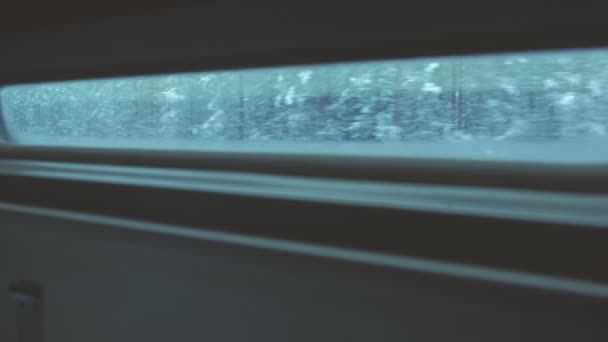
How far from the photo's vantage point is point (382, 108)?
4.06ft

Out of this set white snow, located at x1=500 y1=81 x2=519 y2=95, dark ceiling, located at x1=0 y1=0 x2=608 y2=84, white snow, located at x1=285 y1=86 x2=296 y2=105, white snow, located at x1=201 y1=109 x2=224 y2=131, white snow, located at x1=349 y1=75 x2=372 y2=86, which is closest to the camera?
dark ceiling, located at x1=0 y1=0 x2=608 y2=84

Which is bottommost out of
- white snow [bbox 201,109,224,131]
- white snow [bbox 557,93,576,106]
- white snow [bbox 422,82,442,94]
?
white snow [bbox 201,109,224,131]

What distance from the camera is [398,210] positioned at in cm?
113

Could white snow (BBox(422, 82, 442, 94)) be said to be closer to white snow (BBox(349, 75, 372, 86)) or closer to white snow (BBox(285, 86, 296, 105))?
white snow (BBox(349, 75, 372, 86))

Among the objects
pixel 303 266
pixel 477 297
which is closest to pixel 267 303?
pixel 303 266

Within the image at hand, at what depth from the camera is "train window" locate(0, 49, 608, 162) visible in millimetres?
1024

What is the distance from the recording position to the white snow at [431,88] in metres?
1.16

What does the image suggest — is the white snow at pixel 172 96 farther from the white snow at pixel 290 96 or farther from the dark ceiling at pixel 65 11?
the white snow at pixel 290 96

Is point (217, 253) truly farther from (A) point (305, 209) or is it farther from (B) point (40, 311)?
(B) point (40, 311)

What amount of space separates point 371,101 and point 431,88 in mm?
143

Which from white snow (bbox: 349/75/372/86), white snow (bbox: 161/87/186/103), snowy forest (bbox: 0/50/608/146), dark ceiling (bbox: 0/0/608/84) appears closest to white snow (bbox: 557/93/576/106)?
snowy forest (bbox: 0/50/608/146)

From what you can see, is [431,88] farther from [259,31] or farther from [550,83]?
[259,31]

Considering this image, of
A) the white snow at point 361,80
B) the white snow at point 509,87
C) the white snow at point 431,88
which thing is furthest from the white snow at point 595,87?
the white snow at point 361,80

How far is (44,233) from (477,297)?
54.8 inches
